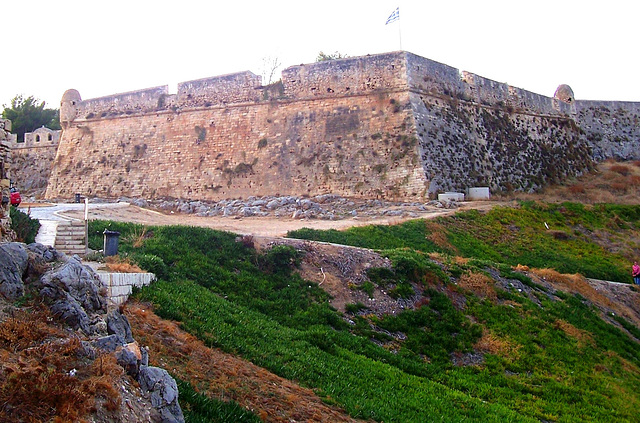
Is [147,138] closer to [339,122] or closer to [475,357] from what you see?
[339,122]

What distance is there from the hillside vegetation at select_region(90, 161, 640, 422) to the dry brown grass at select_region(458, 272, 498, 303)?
0.03 metres

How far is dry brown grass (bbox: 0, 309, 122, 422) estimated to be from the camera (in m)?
3.56

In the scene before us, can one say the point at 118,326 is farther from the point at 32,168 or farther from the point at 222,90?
the point at 32,168

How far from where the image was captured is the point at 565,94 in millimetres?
31516

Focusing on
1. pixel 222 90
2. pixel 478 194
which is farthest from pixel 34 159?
pixel 478 194

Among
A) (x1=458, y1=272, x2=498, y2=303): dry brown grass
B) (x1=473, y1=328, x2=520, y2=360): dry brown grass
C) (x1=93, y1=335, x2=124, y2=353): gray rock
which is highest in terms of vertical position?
(x1=93, y1=335, x2=124, y2=353): gray rock

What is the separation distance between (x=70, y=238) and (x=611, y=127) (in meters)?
31.4

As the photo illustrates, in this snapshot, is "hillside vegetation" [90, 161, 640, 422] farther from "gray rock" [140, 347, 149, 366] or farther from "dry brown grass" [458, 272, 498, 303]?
"gray rock" [140, 347, 149, 366]

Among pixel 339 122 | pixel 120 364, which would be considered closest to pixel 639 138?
pixel 339 122

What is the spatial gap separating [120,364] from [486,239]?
15452 millimetres

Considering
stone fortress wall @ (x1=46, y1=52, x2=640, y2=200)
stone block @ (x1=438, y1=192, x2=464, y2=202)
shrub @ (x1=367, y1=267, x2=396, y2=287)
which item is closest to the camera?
shrub @ (x1=367, y1=267, x2=396, y2=287)

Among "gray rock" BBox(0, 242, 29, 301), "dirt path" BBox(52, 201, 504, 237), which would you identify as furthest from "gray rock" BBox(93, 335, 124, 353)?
"dirt path" BBox(52, 201, 504, 237)

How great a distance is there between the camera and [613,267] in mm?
18031

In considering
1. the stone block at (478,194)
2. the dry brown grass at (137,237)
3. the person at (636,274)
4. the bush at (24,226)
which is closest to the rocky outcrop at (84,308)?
the dry brown grass at (137,237)
